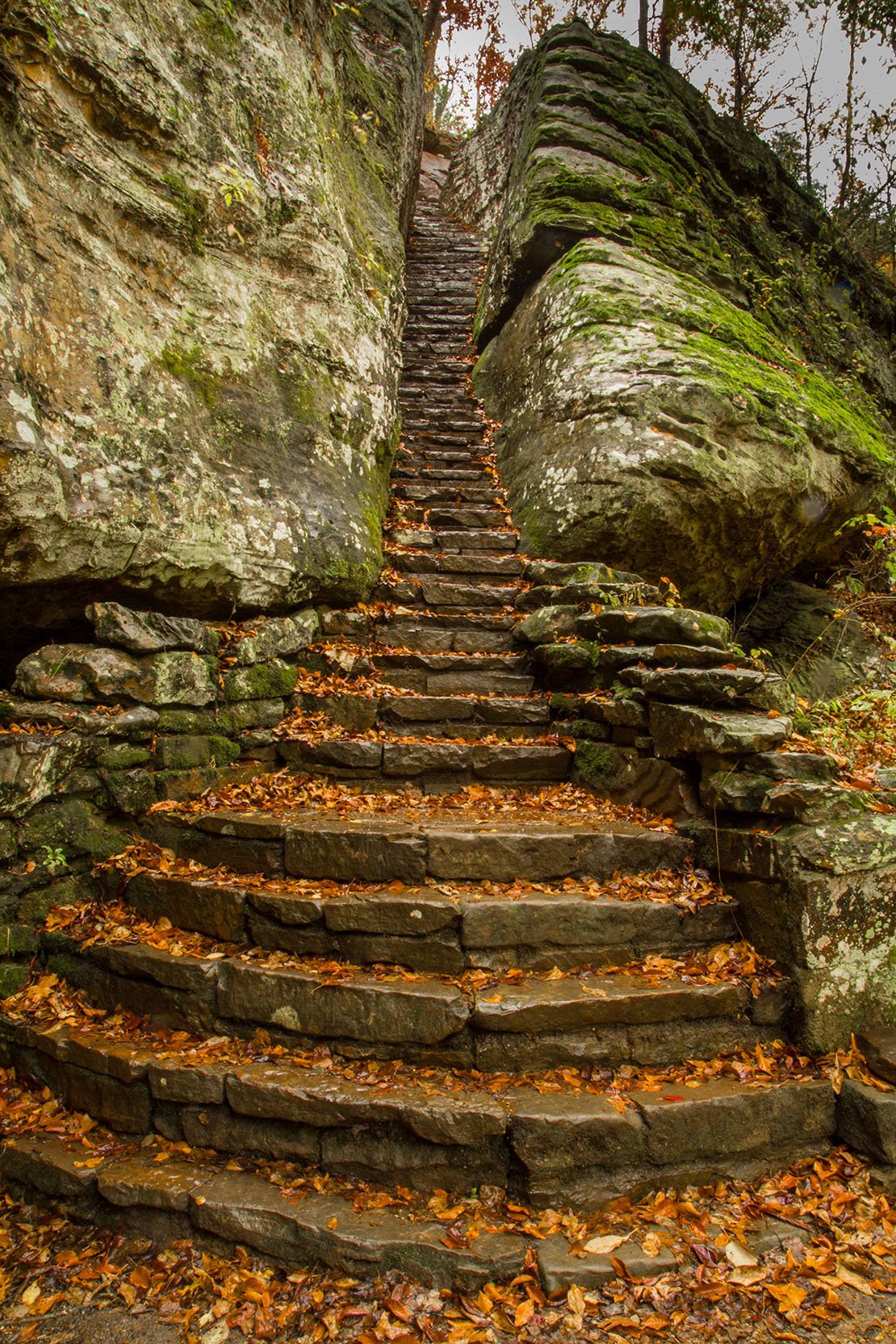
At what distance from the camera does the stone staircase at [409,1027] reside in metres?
2.63

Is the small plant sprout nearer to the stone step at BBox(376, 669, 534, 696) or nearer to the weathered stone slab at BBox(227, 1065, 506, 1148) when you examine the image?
the weathered stone slab at BBox(227, 1065, 506, 1148)

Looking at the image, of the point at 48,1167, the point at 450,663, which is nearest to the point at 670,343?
the point at 450,663

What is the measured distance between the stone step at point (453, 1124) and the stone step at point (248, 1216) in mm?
33

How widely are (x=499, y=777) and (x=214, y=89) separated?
18.8 ft

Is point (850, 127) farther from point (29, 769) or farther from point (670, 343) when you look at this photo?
point (29, 769)

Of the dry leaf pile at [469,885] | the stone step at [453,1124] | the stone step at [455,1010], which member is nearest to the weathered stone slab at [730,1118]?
the stone step at [453,1124]

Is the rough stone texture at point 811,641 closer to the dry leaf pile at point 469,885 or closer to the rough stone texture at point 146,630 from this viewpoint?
the dry leaf pile at point 469,885

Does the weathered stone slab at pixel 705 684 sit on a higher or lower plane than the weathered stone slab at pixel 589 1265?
higher

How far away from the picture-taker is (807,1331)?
87.2 inches

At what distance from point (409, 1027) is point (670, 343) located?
6487mm

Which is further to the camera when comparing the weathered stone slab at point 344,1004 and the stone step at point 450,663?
the stone step at point 450,663

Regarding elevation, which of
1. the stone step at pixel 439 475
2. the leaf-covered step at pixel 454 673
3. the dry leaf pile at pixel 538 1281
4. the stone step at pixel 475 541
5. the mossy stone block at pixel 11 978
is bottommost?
the dry leaf pile at pixel 538 1281

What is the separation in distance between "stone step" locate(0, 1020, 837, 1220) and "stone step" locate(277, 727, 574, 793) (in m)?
1.99

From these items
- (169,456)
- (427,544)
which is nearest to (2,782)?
(169,456)
